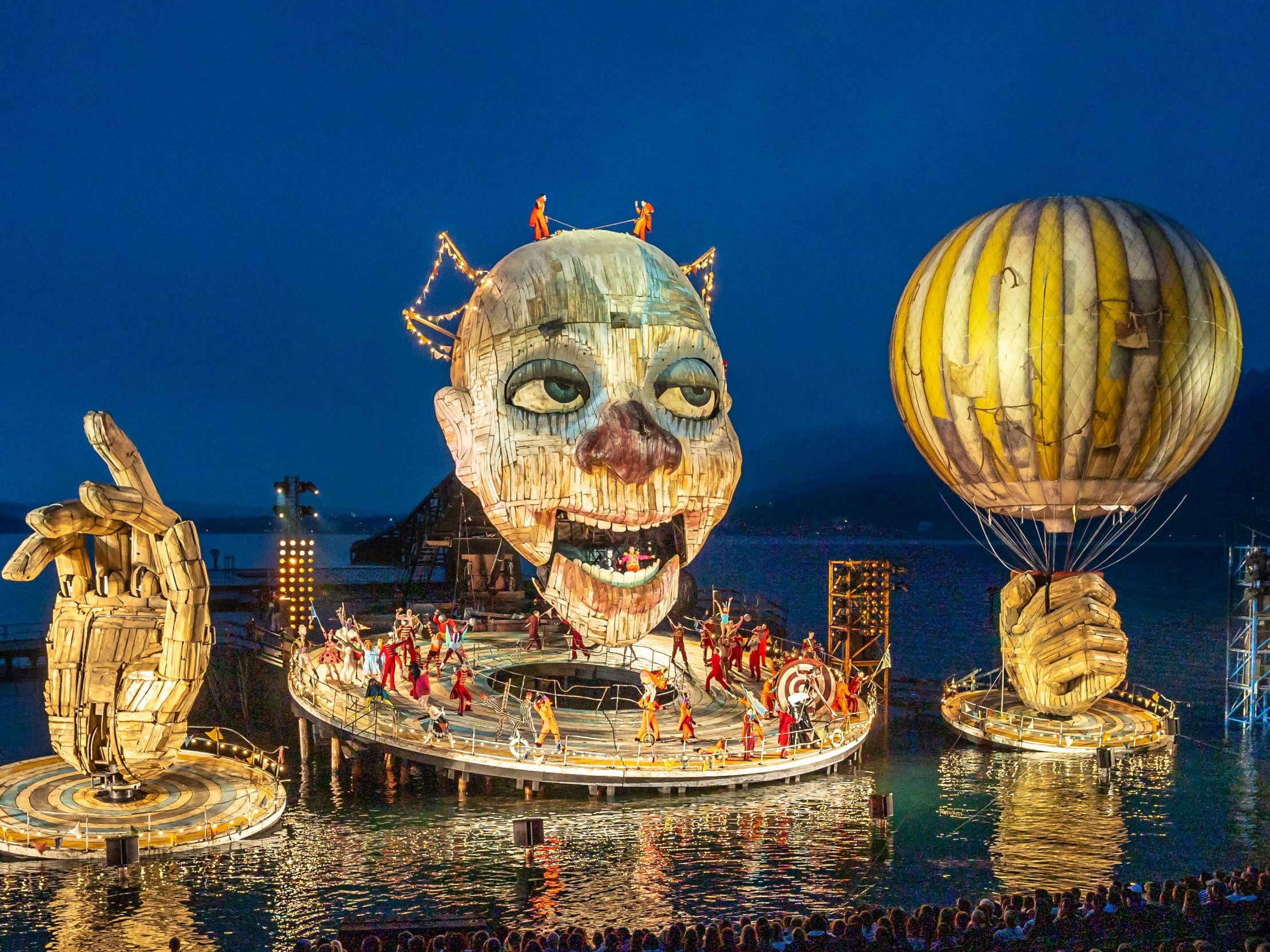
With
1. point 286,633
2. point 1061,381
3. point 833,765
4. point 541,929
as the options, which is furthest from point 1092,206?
point 286,633

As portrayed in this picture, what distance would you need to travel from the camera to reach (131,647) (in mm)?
17344

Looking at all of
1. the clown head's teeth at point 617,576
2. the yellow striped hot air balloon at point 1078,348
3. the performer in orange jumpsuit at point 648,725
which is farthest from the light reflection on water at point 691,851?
the yellow striped hot air balloon at point 1078,348

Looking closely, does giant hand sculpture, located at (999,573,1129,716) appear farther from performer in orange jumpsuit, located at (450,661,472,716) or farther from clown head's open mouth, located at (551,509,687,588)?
performer in orange jumpsuit, located at (450,661,472,716)

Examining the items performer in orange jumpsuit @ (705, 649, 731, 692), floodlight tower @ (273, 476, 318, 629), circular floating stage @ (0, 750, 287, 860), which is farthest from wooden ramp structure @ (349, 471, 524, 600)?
circular floating stage @ (0, 750, 287, 860)

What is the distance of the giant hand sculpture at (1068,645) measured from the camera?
23.5m

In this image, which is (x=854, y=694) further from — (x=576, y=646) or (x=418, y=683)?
(x=418, y=683)

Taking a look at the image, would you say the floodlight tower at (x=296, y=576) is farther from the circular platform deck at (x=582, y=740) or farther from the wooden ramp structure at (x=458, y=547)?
the circular platform deck at (x=582, y=740)

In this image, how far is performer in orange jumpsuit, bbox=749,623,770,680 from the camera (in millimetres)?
26547

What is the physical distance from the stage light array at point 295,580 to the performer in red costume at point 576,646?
37.1 ft

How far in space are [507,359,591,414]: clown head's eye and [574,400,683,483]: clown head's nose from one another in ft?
2.35

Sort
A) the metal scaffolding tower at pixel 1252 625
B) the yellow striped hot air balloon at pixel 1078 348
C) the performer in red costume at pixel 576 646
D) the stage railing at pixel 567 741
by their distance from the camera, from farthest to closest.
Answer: the metal scaffolding tower at pixel 1252 625
the performer in red costume at pixel 576 646
the yellow striped hot air balloon at pixel 1078 348
the stage railing at pixel 567 741

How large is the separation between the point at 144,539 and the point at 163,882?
5.26m

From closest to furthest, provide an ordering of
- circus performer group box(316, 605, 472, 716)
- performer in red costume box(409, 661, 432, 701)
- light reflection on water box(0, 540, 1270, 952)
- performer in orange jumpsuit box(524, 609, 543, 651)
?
light reflection on water box(0, 540, 1270, 952)
performer in red costume box(409, 661, 432, 701)
circus performer group box(316, 605, 472, 716)
performer in orange jumpsuit box(524, 609, 543, 651)

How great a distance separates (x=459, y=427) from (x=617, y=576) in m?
4.42
